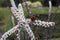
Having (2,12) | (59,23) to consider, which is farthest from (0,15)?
(59,23)

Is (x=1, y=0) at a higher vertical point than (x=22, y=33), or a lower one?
lower

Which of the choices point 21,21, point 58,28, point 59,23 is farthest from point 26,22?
point 59,23

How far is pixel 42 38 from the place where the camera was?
14.6ft

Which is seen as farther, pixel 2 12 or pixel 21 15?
pixel 2 12

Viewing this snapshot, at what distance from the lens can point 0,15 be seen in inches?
734

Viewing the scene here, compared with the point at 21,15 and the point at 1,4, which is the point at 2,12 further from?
the point at 21,15

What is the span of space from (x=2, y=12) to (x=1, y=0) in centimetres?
502

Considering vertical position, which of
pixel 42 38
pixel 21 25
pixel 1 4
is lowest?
pixel 1 4

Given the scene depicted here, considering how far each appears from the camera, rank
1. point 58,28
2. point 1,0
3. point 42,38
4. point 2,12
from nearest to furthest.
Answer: point 42,38
point 58,28
point 2,12
point 1,0

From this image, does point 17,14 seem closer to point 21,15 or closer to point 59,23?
point 21,15

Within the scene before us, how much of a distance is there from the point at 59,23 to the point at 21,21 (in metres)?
8.64

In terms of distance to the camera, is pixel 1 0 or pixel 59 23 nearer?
pixel 59 23

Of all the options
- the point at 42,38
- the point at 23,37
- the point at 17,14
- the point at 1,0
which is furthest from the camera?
the point at 1,0

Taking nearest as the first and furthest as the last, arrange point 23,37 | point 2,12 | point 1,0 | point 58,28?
point 23,37 < point 58,28 < point 2,12 < point 1,0
